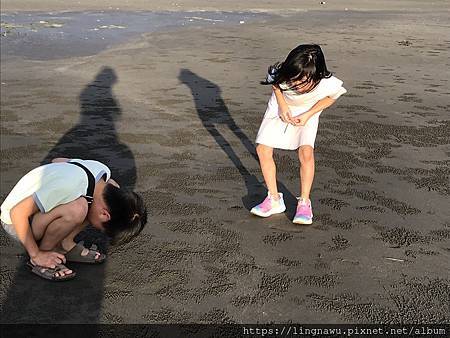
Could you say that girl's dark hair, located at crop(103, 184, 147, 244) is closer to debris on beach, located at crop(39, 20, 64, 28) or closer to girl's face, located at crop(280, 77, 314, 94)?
girl's face, located at crop(280, 77, 314, 94)

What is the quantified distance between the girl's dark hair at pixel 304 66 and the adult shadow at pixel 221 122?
1.20 m

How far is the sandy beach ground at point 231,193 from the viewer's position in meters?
3.07

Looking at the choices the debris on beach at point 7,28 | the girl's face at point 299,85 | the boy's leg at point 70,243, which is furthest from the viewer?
the debris on beach at point 7,28

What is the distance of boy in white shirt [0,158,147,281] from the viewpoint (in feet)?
9.99

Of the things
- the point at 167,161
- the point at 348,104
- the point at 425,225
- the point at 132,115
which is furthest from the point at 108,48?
the point at 425,225

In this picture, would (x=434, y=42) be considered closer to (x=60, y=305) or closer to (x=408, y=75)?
(x=408, y=75)

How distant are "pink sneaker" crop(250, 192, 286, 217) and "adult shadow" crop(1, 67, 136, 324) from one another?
4.20 ft

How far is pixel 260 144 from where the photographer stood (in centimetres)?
418

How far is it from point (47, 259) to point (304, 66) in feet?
7.58

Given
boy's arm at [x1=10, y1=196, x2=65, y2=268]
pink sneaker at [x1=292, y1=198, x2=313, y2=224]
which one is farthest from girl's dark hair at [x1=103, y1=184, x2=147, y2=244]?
pink sneaker at [x1=292, y1=198, x2=313, y2=224]

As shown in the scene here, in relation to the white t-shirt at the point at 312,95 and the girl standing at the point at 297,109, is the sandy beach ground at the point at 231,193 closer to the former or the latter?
the girl standing at the point at 297,109

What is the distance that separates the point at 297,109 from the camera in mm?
4043

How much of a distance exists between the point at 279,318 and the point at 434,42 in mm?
14788

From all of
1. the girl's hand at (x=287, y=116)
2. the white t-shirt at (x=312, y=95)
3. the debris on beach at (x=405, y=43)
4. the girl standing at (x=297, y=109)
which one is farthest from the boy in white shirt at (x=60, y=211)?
the debris on beach at (x=405, y=43)
